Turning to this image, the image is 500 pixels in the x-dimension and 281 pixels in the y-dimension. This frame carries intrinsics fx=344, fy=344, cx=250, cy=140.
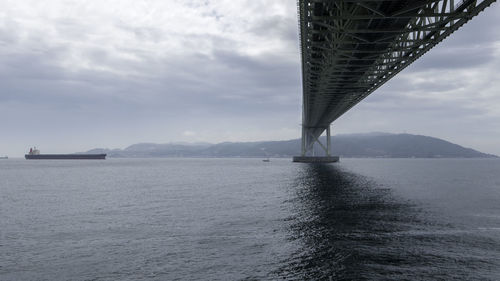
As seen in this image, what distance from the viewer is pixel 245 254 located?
47.3 feet

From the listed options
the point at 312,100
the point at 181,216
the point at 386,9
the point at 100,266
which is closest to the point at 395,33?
the point at 386,9

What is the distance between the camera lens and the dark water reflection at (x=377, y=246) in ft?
40.2

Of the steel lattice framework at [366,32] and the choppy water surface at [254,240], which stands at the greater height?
the steel lattice framework at [366,32]

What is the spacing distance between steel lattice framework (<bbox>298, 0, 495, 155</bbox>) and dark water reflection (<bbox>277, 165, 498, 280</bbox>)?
11.9 meters

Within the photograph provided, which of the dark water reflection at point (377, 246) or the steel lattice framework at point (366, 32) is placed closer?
the dark water reflection at point (377, 246)

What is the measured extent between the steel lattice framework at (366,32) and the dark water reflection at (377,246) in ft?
39.0

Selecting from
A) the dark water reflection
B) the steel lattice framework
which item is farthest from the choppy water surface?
the steel lattice framework

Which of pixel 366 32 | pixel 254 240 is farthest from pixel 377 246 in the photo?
pixel 366 32

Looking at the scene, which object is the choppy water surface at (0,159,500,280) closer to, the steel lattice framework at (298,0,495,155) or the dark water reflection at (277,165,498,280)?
the dark water reflection at (277,165,498,280)

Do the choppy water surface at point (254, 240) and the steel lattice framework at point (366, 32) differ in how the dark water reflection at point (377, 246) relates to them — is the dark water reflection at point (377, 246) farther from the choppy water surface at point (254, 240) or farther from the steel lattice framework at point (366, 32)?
the steel lattice framework at point (366, 32)

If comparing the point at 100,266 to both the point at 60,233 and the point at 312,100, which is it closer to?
the point at 60,233

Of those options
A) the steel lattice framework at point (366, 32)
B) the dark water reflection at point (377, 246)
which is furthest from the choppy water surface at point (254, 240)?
the steel lattice framework at point (366, 32)

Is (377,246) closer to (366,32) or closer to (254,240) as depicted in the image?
(254,240)

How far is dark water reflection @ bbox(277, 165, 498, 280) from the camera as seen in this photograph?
12.2 metres
